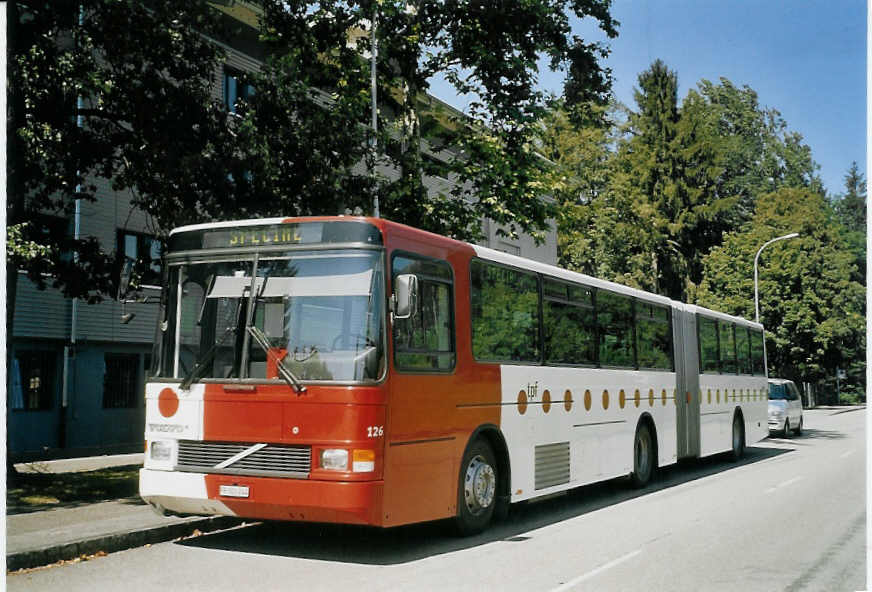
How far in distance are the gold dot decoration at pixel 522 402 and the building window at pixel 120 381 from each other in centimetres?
1500

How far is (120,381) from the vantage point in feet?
77.3

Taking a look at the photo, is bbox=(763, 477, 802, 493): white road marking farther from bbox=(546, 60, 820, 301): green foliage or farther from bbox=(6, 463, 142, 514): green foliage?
bbox=(546, 60, 820, 301): green foliage

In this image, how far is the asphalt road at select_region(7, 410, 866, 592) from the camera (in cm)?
734

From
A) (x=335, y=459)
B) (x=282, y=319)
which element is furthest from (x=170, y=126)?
(x=335, y=459)

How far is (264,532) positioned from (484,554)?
266 centimetres

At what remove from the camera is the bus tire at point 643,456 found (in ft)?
47.9

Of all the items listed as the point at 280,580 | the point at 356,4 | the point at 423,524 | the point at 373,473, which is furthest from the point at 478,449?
the point at 356,4

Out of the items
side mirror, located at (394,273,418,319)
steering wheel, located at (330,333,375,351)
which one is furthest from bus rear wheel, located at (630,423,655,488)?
steering wheel, located at (330,333,375,351)

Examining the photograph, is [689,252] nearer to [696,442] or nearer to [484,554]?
[696,442]

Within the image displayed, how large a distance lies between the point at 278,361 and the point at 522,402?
344cm

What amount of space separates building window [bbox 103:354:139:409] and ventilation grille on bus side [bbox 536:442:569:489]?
1462 cm

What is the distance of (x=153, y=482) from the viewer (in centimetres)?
870

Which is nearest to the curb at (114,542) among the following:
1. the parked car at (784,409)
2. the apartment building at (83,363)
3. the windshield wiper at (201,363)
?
the windshield wiper at (201,363)

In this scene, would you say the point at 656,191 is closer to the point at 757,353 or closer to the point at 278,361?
the point at 757,353
